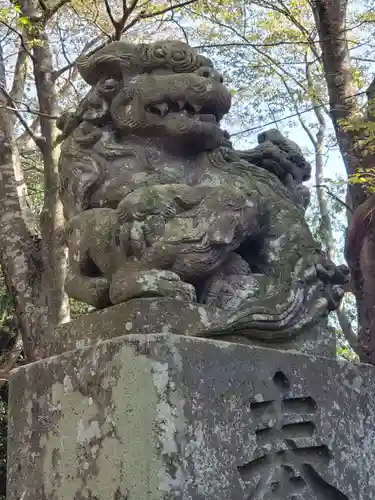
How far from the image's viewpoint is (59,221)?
543cm

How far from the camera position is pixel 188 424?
170 cm

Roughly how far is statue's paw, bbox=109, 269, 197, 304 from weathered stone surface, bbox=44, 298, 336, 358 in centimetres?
3

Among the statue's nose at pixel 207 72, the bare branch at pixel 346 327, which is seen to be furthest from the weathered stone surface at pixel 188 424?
the bare branch at pixel 346 327

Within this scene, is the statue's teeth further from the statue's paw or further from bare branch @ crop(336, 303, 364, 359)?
bare branch @ crop(336, 303, 364, 359)

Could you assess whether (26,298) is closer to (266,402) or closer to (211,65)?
(211,65)

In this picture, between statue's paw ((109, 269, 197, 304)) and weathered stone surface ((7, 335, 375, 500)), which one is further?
statue's paw ((109, 269, 197, 304))

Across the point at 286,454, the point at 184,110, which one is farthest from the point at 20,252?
the point at 286,454

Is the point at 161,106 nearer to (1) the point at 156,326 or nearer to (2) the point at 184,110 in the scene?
(2) the point at 184,110

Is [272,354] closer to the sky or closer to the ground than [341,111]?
closer to the ground

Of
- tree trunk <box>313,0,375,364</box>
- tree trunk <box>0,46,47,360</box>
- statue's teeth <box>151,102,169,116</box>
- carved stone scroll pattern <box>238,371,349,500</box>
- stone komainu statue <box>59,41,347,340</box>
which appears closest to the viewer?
carved stone scroll pattern <box>238,371,349,500</box>

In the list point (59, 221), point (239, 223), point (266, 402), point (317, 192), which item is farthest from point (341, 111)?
point (317, 192)

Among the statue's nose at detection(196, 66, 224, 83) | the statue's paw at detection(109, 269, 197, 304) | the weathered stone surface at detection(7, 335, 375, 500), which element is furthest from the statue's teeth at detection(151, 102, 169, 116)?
the weathered stone surface at detection(7, 335, 375, 500)

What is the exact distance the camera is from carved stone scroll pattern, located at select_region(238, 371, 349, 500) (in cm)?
184

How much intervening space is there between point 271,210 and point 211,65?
61 centimetres
